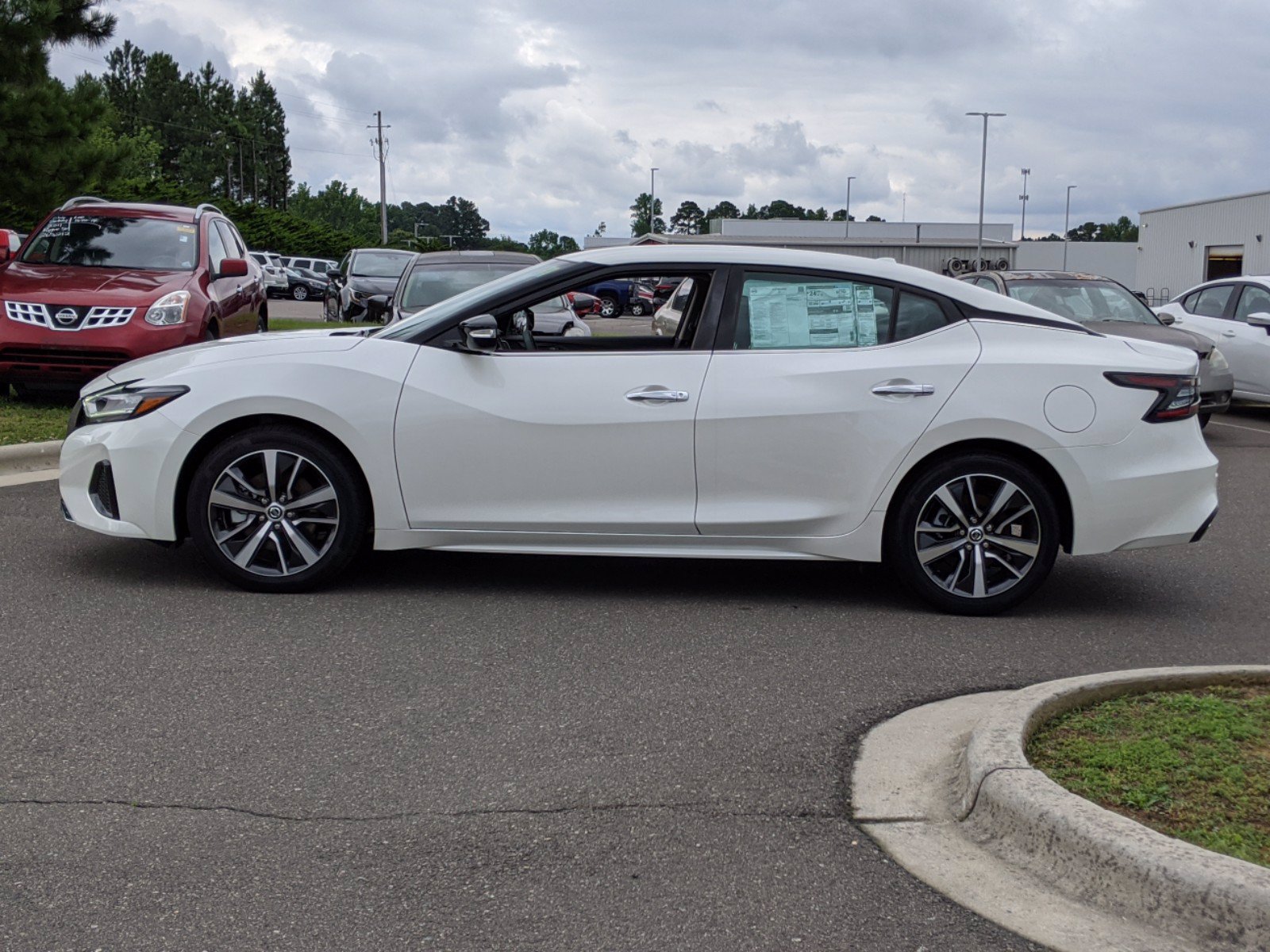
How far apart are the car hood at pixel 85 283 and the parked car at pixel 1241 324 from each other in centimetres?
972

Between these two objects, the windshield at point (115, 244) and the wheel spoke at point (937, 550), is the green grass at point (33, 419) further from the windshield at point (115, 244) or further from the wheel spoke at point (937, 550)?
the wheel spoke at point (937, 550)

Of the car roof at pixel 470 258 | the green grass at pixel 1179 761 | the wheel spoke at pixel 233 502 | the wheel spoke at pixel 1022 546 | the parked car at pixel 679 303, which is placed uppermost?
the car roof at pixel 470 258

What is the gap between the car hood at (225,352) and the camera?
Result: 6.07 metres

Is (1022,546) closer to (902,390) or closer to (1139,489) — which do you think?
(1139,489)

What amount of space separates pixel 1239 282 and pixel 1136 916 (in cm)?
1368

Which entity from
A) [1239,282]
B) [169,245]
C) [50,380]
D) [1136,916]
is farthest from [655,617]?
[1239,282]

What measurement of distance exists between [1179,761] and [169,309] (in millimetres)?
9206

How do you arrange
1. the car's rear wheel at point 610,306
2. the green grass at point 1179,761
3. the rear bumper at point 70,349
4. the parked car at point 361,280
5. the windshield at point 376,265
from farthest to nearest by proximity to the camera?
the car's rear wheel at point 610,306, the windshield at point 376,265, the parked car at point 361,280, the rear bumper at point 70,349, the green grass at point 1179,761

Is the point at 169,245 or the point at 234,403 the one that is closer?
the point at 234,403

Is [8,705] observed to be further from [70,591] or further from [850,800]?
[850,800]

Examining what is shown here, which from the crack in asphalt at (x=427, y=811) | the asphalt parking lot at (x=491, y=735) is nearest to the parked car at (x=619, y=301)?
the asphalt parking lot at (x=491, y=735)

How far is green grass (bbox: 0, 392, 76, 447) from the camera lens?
9.89 m

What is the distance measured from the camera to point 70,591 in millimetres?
6023

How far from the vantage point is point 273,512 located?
5.98m
